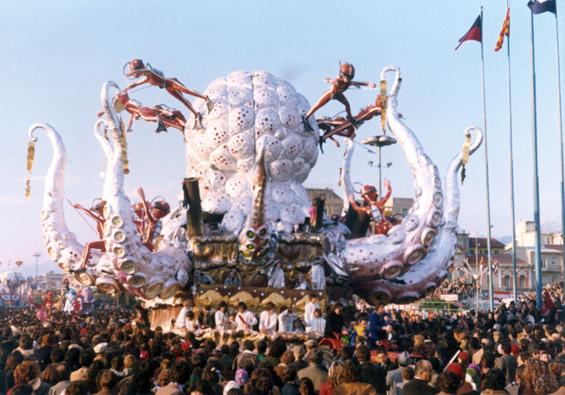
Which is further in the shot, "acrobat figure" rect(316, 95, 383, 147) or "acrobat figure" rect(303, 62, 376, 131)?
"acrobat figure" rect(316, 95, 383, 147)

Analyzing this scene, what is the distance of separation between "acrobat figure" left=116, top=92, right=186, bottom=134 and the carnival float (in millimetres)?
100

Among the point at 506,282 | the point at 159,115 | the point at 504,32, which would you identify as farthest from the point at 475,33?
the point at 506,282

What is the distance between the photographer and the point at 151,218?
23.1m

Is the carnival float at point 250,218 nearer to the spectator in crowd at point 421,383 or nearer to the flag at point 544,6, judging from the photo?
the flag at point 544,6

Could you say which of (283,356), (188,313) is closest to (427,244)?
(188,313)

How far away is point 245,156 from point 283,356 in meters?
14.0

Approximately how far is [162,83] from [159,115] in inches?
108

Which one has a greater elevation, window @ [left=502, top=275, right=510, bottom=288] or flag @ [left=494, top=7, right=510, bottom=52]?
flag @ [left=494, top=7, right=510, bottom=52]

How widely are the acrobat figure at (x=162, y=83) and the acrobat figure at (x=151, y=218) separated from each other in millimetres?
2829

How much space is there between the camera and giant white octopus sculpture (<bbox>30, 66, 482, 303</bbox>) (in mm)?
19875

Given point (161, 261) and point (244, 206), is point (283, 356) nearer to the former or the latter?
point (161, 261)

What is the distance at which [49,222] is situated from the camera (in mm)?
21078

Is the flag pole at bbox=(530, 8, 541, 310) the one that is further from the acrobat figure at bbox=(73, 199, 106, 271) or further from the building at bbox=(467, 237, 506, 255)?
the building at bbox=(467, 237, 506, 255)

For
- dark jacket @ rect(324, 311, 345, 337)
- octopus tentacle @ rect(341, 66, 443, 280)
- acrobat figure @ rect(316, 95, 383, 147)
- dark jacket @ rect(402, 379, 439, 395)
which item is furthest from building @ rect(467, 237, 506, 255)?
dark jacket @ rect(402, 379, 439, 395)
